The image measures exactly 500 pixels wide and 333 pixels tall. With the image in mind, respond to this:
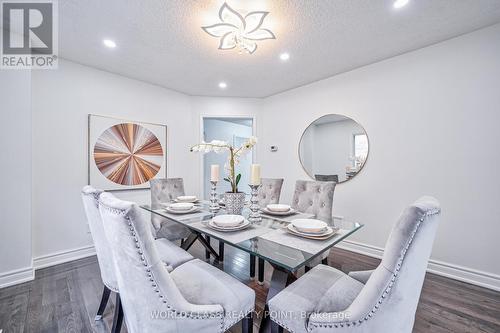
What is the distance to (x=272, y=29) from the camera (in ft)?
6.63

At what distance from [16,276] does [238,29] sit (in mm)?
3217

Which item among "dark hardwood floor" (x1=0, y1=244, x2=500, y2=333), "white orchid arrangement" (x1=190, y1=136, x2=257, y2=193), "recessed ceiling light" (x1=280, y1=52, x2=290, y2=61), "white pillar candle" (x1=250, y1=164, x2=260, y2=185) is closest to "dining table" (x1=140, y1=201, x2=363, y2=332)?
"white pillar candle" (x1=250, y1=164, x2=260, y2=185)

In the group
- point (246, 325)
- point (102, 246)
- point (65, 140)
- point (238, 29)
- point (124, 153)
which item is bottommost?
point (246, 325)

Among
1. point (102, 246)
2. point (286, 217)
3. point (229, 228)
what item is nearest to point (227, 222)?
point (229, 228)

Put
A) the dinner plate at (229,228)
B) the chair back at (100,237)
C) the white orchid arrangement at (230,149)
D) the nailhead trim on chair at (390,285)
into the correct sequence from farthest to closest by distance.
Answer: the white orchid arrangement at (230,149) → the dinner plate at (229,228) → the chair back at (100,237) → the nailhead trim on chair at (390,285)

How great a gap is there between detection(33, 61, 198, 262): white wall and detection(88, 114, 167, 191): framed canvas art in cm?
10

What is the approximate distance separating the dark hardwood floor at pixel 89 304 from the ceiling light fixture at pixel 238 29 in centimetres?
239

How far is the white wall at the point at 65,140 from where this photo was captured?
2412mm

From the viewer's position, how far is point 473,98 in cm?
210

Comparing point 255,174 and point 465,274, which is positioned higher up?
point 255,174

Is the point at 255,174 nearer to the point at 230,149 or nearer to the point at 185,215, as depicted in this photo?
the point at 230,149

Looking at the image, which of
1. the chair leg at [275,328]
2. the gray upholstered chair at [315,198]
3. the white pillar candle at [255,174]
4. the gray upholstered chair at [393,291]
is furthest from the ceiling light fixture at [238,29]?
the chair leg at [275,328]

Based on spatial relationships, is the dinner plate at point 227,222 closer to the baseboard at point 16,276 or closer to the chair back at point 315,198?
the chair back at point 315,198

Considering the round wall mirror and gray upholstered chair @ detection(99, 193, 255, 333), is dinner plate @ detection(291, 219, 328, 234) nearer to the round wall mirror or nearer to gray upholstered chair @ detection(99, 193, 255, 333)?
gray upholstered chair @ detection(99, 193, 255, 333)
